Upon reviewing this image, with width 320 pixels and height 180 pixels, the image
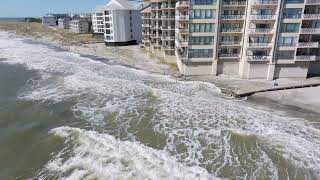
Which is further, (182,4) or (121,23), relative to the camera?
(121,23)

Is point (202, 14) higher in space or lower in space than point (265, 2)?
lower

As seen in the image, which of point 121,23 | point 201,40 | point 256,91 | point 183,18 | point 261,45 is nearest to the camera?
point 256,91

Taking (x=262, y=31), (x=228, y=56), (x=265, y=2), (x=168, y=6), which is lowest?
(x=228, y=56)

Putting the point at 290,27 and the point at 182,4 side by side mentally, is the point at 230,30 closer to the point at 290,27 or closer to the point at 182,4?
the point at 290,27

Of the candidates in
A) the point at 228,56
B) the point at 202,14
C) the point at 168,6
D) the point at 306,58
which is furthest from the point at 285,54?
the point at 168,6

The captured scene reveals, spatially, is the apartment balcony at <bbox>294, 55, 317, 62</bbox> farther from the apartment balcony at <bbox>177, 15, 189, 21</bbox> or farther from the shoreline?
the apartment balcony at <bbox>177, 15, 189, 21</bbox>

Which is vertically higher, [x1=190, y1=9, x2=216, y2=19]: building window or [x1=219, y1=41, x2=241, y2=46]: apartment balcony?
[x1=190, y1=9, x2=216, y2=19]: building window

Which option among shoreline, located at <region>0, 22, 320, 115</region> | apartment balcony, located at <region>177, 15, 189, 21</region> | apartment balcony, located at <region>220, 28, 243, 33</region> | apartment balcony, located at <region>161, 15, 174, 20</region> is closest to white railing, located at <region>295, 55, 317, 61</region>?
shoreline, located at <region>0, 22, 320, 115</region>

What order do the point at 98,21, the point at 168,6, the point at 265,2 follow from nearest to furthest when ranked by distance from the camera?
the point at 265,2 < the point at 168,6 < the point at 98,21
